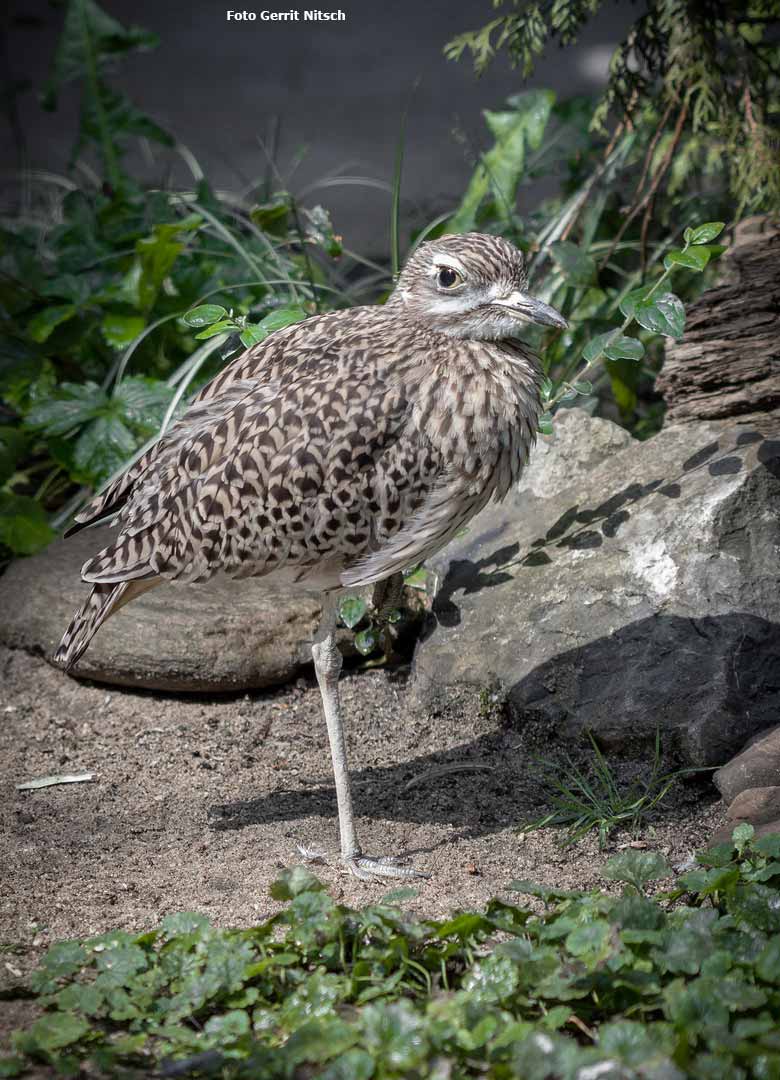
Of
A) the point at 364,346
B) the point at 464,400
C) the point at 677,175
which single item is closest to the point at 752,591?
the point at 464,400

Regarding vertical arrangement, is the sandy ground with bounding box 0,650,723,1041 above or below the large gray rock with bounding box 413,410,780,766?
below

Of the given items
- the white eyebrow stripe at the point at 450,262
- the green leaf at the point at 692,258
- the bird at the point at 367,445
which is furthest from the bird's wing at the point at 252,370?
the green leaf at the point at 692,258

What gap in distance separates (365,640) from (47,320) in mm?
2258

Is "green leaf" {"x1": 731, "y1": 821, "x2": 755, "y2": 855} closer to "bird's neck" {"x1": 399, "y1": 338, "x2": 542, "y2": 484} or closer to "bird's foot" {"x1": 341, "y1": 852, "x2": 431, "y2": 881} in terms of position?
"bird's foot" {"x1": 341, "y1": 852, "x2": 431, "y2": 881}

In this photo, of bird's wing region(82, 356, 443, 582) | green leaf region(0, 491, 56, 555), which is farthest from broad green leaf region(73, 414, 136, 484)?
bird's wing region(82, 356, 443, 582)

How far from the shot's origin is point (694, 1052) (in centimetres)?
215

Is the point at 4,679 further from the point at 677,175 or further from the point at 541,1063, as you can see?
the point at 677,175

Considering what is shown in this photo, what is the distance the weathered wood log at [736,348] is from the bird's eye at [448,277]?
1.22m

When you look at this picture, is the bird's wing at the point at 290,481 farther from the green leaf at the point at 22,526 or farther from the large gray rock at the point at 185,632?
the green leaf at the point at 22,526

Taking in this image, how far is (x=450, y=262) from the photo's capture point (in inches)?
126

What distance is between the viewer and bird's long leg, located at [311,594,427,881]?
317 centimetres

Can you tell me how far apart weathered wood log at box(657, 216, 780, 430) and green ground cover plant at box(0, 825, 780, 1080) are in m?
1.76

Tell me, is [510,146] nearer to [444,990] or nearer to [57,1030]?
[444,990]

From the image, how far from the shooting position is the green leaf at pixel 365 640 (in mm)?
4160
